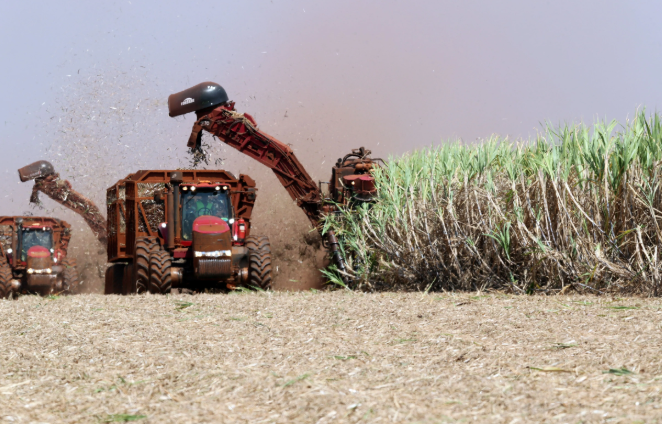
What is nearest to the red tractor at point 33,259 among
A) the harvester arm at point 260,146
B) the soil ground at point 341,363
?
the harvester arm at point 260,146

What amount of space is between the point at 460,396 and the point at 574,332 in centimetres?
224

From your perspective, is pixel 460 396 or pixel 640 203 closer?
pixel 460 396

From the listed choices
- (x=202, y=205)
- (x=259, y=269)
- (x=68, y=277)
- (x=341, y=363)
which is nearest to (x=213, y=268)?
(x=259, y=269)

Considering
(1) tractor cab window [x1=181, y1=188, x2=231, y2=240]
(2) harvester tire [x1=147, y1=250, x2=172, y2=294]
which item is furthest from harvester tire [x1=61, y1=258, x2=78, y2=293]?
(2) harvester tire [x1=147, y1=250, x2=172, y2=294]

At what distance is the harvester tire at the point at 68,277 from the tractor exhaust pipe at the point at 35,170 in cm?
204

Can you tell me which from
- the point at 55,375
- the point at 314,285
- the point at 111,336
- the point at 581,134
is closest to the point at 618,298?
the point at 581,134

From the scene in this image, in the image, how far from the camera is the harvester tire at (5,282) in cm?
1351

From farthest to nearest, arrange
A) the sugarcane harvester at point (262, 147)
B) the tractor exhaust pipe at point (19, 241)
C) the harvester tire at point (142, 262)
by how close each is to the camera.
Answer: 1. the tractor exhaust pipe at point (19, 241)
2. the sugarcane harvester at point (262, 147)
3. the harvester tire at point (142, 262)

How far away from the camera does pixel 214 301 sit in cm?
827

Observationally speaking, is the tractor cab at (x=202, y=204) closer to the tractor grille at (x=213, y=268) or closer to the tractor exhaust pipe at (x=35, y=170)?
the tractor grille at (x=213, y=268)

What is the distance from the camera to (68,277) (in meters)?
15.0

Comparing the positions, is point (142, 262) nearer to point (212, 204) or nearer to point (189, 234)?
point (189, 234)

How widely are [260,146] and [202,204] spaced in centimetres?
283

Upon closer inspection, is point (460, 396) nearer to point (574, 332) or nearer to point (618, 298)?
point (574, 332)
